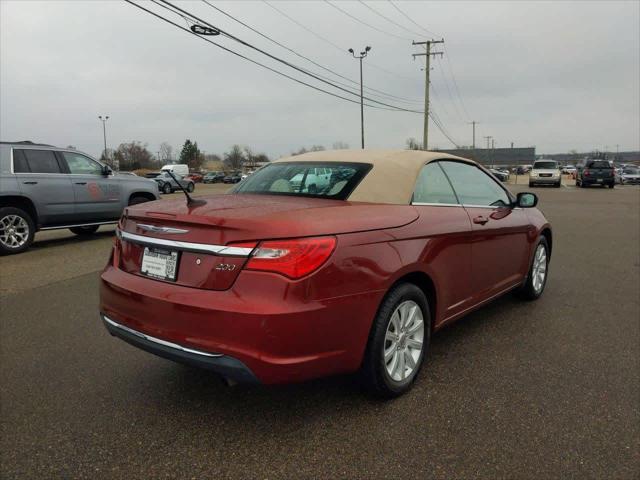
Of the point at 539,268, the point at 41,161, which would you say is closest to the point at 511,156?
the point at 41,161

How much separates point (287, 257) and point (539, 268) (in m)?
3.71

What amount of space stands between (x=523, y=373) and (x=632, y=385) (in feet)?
2.16

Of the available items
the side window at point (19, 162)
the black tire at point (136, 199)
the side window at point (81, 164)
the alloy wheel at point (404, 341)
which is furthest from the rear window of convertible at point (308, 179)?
the black tire at point (136, 199)

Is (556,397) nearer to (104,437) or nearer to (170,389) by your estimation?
(170,389)

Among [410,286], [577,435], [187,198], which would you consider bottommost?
[577,435]

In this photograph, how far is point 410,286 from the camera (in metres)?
2.93

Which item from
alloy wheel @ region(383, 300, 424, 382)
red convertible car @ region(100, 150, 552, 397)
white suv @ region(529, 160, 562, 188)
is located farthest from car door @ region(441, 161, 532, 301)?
white suv @ region(529, 160, 562, 188)

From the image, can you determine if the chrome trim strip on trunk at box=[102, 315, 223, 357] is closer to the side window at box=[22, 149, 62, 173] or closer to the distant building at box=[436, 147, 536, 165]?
the side window at box=[22, 149, 62, 173]

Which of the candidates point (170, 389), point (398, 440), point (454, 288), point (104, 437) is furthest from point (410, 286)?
point (104, 437)

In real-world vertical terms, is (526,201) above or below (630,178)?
above

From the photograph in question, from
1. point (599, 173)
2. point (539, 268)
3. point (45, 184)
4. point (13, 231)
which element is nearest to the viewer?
point (539, 268)

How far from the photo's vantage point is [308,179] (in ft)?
11.2

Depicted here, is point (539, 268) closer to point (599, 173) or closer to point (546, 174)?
point (599, 173)

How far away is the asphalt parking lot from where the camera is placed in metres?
2.36
